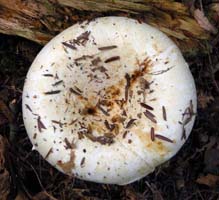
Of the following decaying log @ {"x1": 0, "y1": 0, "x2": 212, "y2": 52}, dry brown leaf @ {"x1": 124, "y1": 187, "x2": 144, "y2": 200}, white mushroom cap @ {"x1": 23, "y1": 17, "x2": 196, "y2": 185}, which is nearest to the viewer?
white mushroom cap @ {"x1": 23, "y1": 17, "x2": 196, "y2": 185}

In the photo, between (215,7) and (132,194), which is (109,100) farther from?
(215,7)

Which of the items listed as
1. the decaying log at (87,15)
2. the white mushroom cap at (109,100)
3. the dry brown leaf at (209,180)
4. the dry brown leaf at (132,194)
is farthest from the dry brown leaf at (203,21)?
the dry brown leaf at (132,194)

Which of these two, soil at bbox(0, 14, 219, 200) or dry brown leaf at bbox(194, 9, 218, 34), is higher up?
dry brown leaf at bbox(194, 9, 218, 34)

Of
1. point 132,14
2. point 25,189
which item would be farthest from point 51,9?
point 25,189

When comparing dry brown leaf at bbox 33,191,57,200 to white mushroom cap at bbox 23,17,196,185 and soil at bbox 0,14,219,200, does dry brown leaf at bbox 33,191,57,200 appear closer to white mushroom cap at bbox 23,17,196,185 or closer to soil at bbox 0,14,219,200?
soil at bbox 0,14,219,200

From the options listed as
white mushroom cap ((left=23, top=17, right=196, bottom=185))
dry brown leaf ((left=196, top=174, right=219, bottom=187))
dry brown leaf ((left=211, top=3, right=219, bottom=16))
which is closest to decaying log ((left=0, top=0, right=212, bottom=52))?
dry brown leaf ((left=211, top=3, right=219, bottom=16))

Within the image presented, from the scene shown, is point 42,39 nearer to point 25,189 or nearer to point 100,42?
point 100,42

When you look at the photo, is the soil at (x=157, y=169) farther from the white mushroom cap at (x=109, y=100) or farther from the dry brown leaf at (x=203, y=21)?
the white mushroom cap at (x=109, y=100)
